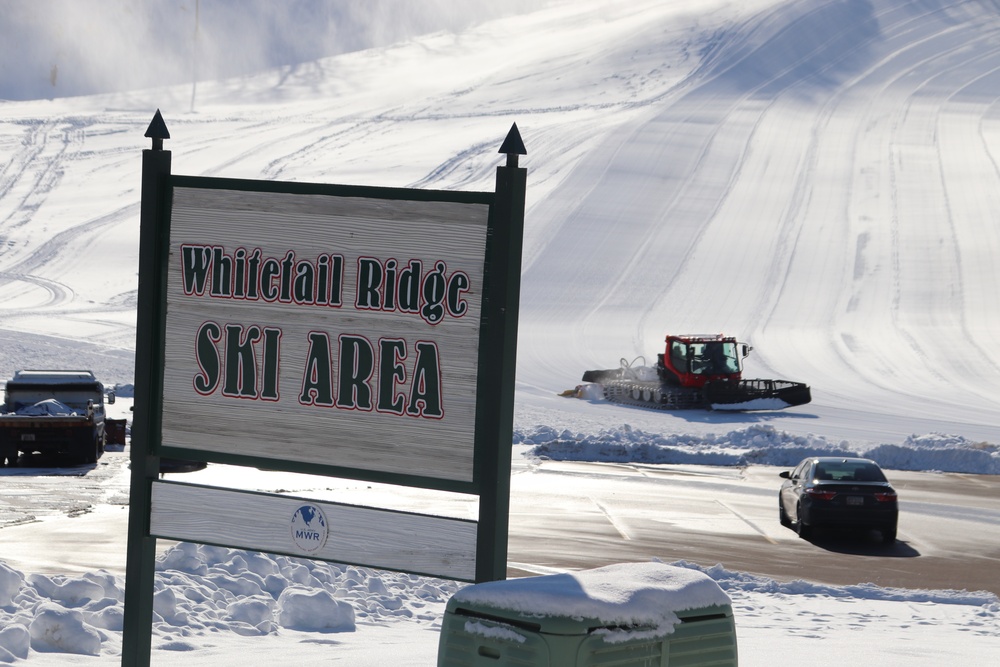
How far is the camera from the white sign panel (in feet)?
21.1

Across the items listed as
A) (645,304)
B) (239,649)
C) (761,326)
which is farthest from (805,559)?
(645,304)

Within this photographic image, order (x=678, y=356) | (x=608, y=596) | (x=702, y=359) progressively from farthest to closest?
(x=678, y=356), (x=702, y=359), (x=608, y=596)

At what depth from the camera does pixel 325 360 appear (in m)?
6.70

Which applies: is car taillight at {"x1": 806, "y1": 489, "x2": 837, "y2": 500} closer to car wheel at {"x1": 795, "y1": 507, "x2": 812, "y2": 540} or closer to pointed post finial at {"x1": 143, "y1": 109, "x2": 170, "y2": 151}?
car wheel at {"x1": 795, "y1": 507, "x2": 812, "y2": 540}

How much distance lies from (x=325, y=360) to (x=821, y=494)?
11636mm

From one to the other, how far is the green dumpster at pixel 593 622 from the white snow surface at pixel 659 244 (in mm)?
4001

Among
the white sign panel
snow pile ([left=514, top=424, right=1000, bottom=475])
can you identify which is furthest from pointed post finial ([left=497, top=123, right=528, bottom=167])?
snow pile ([left=514, top=424, right=1000, bottom=475])

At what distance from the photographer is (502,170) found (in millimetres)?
6227

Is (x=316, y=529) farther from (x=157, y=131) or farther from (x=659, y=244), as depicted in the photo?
(x=659, y=244)

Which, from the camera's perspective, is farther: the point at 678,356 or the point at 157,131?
the point at 678,356

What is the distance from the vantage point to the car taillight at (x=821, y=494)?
1689 cm

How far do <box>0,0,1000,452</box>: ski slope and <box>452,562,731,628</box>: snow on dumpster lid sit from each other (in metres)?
26.3

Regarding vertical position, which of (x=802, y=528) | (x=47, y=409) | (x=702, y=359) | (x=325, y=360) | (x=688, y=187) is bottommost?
(x=802, y=528)

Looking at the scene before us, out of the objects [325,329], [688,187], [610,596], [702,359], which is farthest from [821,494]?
[688,187]
